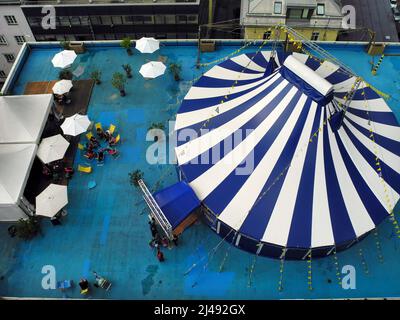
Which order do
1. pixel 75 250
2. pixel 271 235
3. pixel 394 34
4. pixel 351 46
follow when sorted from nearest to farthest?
pixel 271 235
pixel 75 250
pixel 351 46
pixel 394 34

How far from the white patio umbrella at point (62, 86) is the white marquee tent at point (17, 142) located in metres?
1.64

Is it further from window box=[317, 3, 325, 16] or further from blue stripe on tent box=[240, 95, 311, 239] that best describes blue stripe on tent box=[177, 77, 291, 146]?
window box=[317, 3, 325, 16]

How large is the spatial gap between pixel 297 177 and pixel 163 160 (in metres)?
8.07

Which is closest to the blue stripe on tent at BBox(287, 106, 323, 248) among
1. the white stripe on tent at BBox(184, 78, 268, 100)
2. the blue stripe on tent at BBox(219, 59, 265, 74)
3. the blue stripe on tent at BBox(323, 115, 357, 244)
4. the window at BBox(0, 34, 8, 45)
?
the blue stripe on tent at BBox(323, 115, 357, 244)

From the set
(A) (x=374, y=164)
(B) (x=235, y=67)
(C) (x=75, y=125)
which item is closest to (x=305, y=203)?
(A) (x=374, y=164)

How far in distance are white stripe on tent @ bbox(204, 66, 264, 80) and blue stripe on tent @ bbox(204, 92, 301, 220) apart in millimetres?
4290

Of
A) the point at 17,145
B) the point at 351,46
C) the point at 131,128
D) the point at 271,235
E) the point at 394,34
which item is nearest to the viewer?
the point at 271,235

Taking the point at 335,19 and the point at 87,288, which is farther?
the point at 335,19

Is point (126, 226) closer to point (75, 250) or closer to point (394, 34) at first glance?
point (75, 250)

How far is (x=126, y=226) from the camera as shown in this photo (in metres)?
19.9

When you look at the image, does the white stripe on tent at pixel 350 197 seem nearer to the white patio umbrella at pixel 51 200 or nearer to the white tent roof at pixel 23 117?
the white patio umbrella at pixel 51 200

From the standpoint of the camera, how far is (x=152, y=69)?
25.4m

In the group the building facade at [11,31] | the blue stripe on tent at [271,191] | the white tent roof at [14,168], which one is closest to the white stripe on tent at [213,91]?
the blue stripe on tent at [271,191]

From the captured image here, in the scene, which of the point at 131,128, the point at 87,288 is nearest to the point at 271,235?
the point at 87,288
